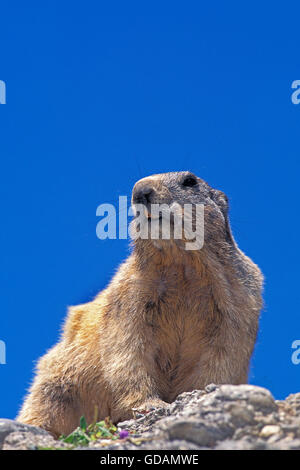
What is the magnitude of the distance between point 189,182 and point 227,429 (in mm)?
6272

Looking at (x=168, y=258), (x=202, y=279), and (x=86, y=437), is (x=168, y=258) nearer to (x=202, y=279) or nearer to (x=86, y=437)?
(x=202, y=279)

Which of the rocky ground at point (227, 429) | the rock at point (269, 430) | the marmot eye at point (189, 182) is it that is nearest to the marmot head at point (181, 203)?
the marmot eye at point (189, 182)

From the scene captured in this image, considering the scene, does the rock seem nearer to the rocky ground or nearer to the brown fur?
the rocky ground

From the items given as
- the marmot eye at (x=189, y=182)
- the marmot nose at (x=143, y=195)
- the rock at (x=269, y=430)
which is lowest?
the rock at (x=269, y=430)

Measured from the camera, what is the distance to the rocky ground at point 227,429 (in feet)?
18.3

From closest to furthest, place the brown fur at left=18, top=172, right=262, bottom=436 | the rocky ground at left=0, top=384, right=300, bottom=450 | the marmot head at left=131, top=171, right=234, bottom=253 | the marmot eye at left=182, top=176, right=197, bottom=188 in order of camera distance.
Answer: the rocky ground at left=0, top=384, right=300, bottom=450 < the brown fur at left=18, top=172, right=262, bottom=436 < the marmot head at left=131, top=171, right=234, bottom=253 < the marmot eye at left=182, top=176, right=197, bottom=188

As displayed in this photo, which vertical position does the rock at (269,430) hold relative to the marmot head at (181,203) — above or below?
below

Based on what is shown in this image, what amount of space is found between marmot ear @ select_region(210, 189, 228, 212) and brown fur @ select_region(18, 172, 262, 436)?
0.65 metres

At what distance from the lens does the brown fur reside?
10281mm

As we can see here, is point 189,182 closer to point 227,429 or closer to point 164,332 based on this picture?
point 164,332

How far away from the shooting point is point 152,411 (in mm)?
8891

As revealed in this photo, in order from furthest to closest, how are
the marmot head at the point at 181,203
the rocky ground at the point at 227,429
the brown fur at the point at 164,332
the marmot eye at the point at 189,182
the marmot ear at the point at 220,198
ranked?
the marmot ear at the point at 220,198 → the marmot eye at the point at 189,182 → the marmot head at the point at 181,203 → the brown fur at the point at 164,332 → the rocky ground at the point at 227,429

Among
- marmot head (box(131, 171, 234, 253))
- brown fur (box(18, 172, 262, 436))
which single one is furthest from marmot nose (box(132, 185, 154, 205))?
brown fur (box(18, 172, 262, 436))

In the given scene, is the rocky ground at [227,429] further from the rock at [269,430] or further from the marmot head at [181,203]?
the marmot head at [181,203]
